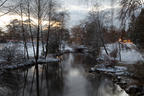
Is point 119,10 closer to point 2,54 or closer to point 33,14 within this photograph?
point 2,54

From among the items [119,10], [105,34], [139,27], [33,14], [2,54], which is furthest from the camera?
[105,34]

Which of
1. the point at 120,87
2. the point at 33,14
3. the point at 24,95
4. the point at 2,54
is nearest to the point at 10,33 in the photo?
the point at 33,14

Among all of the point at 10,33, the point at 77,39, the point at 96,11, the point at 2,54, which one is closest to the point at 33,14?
the point at 10,33

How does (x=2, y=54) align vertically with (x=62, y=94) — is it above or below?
above

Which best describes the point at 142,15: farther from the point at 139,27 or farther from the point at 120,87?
the point at 120,87

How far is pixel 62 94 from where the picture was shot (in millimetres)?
7992

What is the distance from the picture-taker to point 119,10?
6.82 meters

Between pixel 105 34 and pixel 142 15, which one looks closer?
pixel 142 15

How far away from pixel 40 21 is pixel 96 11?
10.2 metres

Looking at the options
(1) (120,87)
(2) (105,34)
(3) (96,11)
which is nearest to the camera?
(1) (120,87)

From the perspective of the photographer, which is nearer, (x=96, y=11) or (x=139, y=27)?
(x=139, y=27)

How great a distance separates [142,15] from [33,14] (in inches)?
586

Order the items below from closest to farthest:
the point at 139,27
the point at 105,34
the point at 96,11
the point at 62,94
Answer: the point at 139,27 → the point at 62,94 → the point at 96,11 → the point at 105,34

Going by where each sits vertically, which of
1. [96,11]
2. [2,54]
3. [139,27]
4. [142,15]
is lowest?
[2,54]
